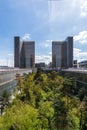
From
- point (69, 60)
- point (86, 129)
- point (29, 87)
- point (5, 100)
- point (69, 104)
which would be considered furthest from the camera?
point (69, 60)

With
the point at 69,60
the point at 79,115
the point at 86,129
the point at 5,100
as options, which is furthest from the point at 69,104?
the point at 69,60

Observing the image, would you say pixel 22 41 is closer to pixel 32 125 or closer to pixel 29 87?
pixel 29 87

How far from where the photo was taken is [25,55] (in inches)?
6235

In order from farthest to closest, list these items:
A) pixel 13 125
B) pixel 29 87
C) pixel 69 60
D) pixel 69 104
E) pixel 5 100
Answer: pixel 69 60 < pixel 29 87 < pixel 5 100 < pixel 69 104 < pixel 13 125

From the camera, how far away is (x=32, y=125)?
2134cm

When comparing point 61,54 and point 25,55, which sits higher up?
point 61,54

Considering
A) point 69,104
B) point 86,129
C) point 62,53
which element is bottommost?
point 86,129

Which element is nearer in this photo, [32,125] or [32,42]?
[32,125]

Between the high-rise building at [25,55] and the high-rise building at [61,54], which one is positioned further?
the high-rise building at [61,54]

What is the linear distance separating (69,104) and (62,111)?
1844 mm

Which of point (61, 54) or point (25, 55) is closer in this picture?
point (25, 55)

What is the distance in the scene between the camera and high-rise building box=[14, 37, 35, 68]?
154 m

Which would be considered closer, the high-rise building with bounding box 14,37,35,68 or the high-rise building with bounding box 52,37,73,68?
the high-rise building with bounding box 14,37,35,68

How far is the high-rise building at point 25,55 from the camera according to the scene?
504 ft
